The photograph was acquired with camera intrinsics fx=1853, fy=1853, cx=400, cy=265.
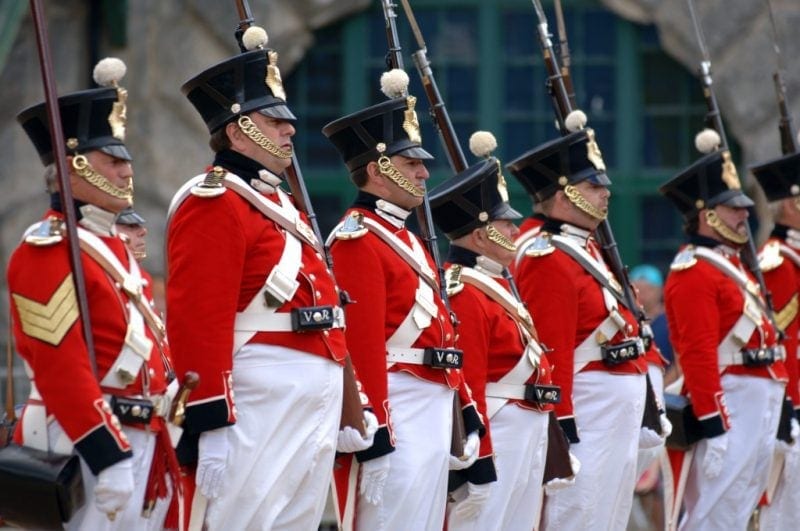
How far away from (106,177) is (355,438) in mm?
1295

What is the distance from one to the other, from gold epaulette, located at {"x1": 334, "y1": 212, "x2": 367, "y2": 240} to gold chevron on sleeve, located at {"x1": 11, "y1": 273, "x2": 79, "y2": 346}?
1.52 metres

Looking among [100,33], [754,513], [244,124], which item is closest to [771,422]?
[754,513]

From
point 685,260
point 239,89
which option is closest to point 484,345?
point 239,89

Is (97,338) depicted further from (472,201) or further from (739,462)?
(739,462)

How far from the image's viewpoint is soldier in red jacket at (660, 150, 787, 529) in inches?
363

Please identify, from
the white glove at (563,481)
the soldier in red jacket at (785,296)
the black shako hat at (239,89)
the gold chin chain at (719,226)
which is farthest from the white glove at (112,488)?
the soldier in red jacket at (785,296)

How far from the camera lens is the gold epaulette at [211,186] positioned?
245 inches

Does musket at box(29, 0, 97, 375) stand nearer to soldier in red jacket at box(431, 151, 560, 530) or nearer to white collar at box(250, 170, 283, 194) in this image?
white collar at box(250, 170, 283, 194)

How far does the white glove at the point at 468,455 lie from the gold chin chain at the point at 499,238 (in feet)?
3.00

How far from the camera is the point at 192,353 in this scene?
603 cm

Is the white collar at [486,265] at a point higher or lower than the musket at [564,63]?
lower

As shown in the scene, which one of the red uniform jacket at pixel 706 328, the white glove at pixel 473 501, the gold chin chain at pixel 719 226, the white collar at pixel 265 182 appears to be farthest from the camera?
the gold chin chain at pixel 719 226

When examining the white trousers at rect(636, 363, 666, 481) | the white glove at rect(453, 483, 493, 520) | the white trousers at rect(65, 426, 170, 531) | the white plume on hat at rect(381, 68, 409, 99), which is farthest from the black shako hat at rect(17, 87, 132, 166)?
the white trousers at rect(636, 363, 666, 481)

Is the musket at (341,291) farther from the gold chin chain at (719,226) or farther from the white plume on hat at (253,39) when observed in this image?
the gold chin chain at (719,226)
